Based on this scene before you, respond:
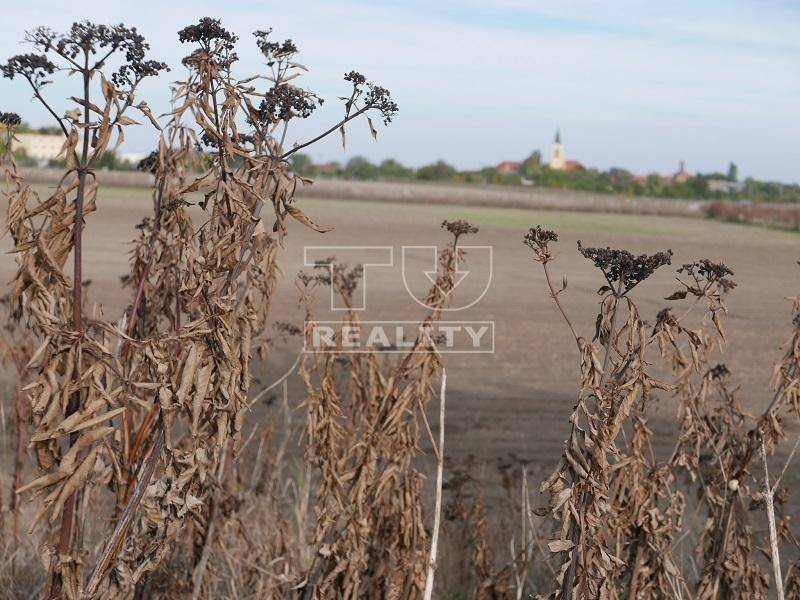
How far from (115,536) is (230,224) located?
85 cm

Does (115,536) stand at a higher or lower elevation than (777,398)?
lower

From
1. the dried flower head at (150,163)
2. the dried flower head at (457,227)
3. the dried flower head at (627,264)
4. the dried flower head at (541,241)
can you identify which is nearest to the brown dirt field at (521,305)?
the dried flower head at (150,163)

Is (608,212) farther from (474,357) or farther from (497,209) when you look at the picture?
(474,357)

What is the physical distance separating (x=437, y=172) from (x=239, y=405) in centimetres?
7669

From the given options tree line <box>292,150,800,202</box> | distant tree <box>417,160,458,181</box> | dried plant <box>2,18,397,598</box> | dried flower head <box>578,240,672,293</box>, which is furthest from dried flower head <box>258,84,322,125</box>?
distant tree <box>417,160,458,181</box>

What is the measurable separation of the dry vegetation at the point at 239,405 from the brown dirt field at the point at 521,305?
1.32 ft

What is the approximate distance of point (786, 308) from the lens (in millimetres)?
17297

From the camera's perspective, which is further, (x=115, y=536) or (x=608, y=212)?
(x=608, y=212)

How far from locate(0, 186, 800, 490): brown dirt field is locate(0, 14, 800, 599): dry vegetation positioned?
0.40m

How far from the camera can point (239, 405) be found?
2559mm

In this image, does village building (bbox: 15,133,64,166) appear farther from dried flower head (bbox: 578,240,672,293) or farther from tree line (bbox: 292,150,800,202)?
tree line (bbox: 292,150,800,202)

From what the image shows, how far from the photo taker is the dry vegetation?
2.51 metres

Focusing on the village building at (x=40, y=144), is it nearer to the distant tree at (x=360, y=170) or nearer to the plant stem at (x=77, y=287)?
the plant stem at (x=77, y=287)

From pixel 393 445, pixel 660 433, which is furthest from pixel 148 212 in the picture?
pixel 393 445
